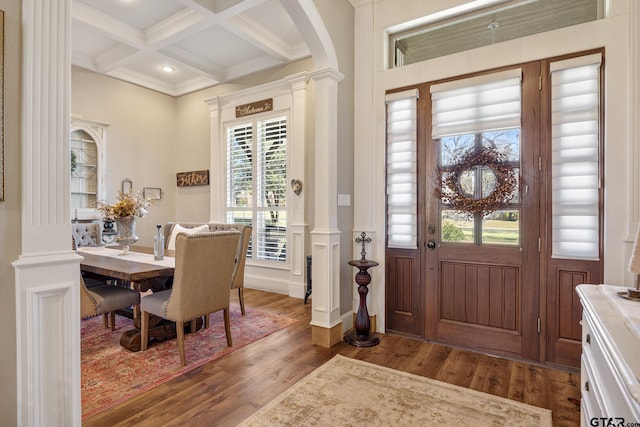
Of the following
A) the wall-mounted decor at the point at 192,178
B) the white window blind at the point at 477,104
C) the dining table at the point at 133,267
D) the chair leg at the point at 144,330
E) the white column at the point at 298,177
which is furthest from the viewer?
the wall-mounted decor at the point at 192,178

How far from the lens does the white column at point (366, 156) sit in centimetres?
333

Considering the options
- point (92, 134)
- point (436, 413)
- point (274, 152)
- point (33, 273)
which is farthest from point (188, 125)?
point (436, 413)

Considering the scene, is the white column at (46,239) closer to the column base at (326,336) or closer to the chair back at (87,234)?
the column base at (326,336)

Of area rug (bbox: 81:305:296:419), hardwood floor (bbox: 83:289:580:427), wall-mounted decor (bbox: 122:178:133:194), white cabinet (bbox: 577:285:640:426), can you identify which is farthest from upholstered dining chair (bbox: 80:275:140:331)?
white cabinet (bbox: 577:285:640:426)

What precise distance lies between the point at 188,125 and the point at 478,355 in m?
5.70

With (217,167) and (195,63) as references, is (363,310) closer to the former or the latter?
(217,167)

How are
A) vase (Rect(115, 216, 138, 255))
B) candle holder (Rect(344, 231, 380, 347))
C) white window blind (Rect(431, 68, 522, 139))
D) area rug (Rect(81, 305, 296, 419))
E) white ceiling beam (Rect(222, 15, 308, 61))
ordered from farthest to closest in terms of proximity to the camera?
white ceiling beam (Rect(222, 15, 308, 61)) → vase (Rect(115, 216, 138, 255)) → candle holder (Rect(344, 231, 380, 347)) → white window blind (Rect(431, 68, 522, 139)) → area rug (Rect(81, 305, 296, 419))

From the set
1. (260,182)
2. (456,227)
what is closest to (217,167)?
(260,182)

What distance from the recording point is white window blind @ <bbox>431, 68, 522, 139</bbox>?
2.75 meters

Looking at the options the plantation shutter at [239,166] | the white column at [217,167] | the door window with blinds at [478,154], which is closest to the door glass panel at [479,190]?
the door window with blinds at [478,154]

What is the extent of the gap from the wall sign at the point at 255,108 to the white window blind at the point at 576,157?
141 inches

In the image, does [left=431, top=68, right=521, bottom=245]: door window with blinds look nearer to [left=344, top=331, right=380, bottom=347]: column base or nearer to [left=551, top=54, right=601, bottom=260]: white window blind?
[left=551, top=54, right=601, bottom=260]: white window blind

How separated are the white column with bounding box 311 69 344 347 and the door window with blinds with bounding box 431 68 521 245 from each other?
3.03 feet

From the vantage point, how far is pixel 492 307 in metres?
2.88
